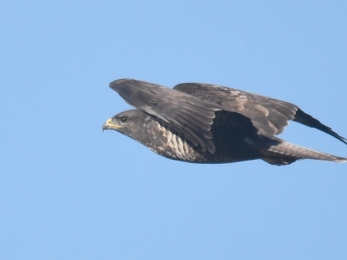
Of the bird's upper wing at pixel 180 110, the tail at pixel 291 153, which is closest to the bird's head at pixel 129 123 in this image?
the bird's upper wing at pixel 180 110

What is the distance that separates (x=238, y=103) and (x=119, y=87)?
6.25ft

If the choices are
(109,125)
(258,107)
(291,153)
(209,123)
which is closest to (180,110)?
(209,123)

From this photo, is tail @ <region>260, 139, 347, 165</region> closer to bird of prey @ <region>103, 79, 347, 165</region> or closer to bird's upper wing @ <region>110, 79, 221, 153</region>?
bird of prey @ <region>103, 79, 347, 165</region>

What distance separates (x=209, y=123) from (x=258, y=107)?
1877 millimetres

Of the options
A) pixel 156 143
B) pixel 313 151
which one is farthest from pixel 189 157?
pixel 313 151

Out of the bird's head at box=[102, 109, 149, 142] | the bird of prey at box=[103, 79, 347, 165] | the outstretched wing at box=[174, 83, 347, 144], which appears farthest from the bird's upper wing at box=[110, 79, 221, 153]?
the bird's head at box=[102, 109, 149, 142]

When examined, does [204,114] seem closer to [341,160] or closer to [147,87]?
[147,87]

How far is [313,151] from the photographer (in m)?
18.8

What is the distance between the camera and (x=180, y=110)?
57.6 feet

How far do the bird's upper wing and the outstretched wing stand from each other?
41.2 inches

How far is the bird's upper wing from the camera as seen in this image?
17.5 meters

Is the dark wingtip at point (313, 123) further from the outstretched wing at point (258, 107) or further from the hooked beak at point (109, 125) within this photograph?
the hooked beak at point (109, 125)

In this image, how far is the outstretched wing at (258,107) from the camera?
18.9 m

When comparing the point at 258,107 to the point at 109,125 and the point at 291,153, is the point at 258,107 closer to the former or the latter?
the point at 291,153
